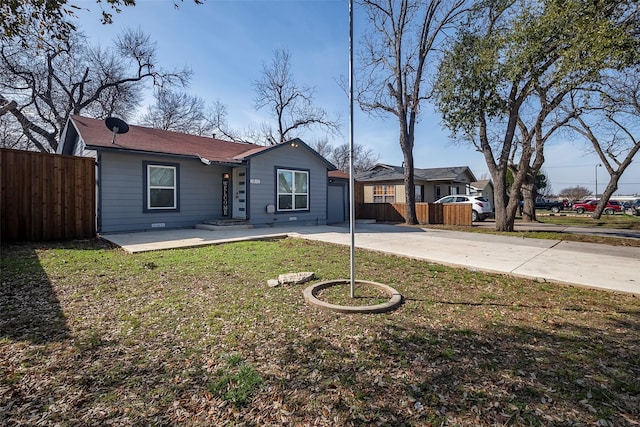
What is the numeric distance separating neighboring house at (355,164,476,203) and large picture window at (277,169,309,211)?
27.4 ft

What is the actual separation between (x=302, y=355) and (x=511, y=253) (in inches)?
258

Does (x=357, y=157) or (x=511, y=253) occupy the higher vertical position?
(x=357, y=157)

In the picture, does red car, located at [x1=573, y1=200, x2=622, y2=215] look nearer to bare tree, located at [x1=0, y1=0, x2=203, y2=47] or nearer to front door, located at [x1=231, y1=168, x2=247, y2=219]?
front door, located at [x1=231, y1=168, x2=247, y2=219]

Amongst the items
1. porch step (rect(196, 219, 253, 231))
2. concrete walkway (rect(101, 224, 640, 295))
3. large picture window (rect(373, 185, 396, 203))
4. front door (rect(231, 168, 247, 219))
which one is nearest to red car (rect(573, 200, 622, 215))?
large picture window (rect(373, 185, 396, 203))

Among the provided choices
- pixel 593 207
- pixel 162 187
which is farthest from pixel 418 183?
pixel 593 207

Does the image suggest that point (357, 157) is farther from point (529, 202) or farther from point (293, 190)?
point (293, 190)

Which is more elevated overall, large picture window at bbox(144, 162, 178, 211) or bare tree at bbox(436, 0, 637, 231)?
bare tree at bbox(436, 0, 637, 231)

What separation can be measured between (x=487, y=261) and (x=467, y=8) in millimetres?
12277

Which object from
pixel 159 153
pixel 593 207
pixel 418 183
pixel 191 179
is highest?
pixel 418 183

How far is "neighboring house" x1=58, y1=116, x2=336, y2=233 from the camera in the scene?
9.48 metres

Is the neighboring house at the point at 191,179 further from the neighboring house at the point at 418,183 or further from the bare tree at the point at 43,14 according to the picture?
the neighboring house at the point at 418,183

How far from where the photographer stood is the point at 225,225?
11.2 meters

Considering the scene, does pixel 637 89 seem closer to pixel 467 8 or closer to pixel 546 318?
pixel 467 8

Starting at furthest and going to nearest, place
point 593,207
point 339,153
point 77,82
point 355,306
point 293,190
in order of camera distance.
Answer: point 339,153
point 593,207
point 77,82
point 293,190
point 355,306
